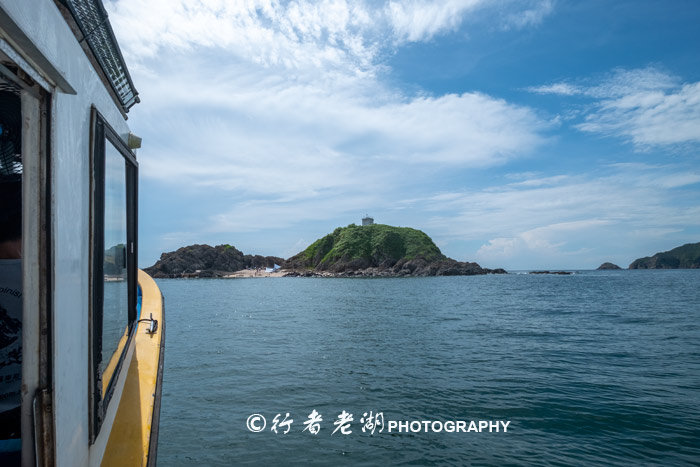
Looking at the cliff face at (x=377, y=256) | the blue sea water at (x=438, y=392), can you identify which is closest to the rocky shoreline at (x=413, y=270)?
the cliff face at (x=377, y=256)

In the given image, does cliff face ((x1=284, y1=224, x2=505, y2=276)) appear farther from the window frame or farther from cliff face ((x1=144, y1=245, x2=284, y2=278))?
the window frame

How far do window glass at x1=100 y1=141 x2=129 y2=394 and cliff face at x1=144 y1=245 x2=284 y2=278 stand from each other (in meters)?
127

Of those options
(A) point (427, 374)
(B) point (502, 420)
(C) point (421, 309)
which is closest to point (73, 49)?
(B) point (502, 420)

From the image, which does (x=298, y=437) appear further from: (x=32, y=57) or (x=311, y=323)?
(x=311, y=323)

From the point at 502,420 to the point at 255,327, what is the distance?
15761mm

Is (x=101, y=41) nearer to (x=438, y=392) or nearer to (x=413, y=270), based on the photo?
(x=438, y=392)

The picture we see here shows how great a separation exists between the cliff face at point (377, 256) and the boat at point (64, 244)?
358 feet

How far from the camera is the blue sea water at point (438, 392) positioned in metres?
7.35

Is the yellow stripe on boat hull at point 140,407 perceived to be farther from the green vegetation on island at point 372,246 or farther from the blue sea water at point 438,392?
the green vegetation on island at point 372,246

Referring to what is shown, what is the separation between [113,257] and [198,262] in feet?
442

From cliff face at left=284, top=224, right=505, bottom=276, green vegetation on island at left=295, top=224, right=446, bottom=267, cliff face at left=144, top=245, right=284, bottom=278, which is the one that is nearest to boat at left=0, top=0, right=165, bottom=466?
cliff face at left=284, top=224, right=505, bottom=276

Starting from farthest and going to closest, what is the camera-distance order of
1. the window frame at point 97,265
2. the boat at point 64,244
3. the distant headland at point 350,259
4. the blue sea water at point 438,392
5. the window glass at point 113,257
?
the distant headland at point 350,259
the blue sea water at point 438,392
the window glass at point 113,257
the window frame at point 97,265
the boat at point 64,244

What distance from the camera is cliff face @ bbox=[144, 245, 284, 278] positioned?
125125mm

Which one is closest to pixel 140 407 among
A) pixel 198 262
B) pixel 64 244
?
pixel 64 244
